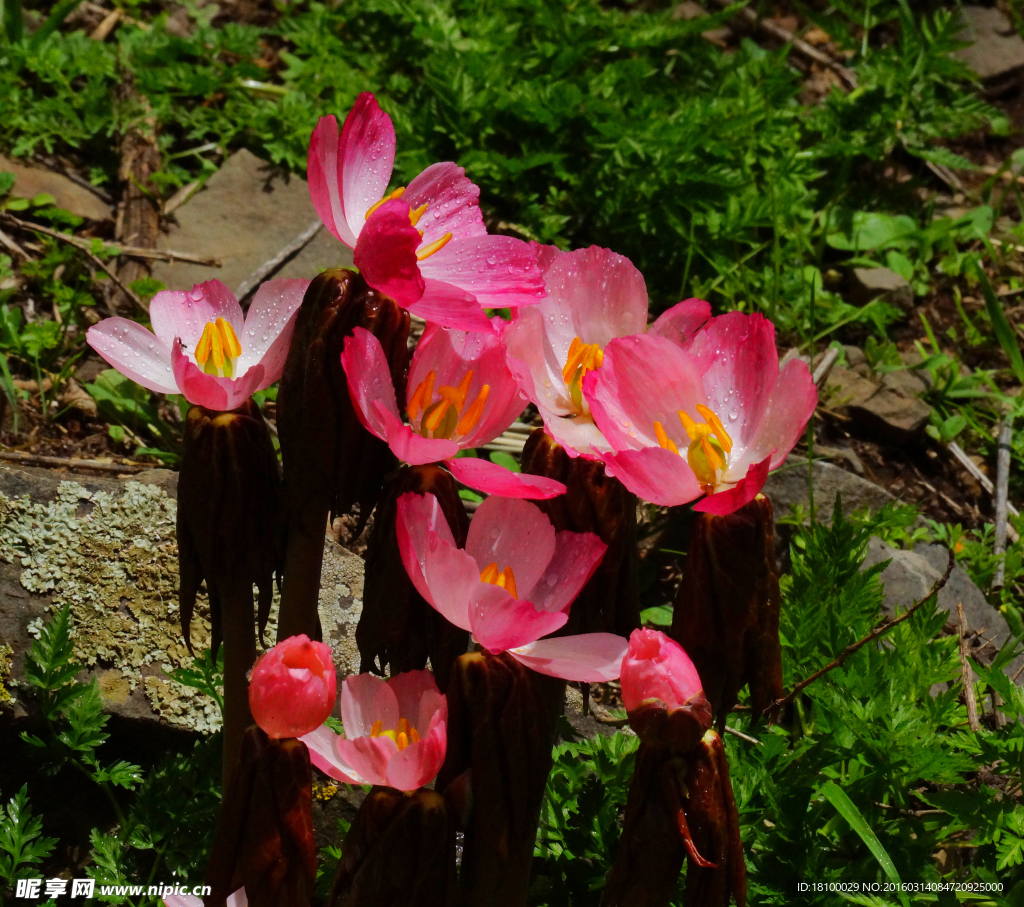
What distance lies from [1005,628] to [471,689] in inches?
90.7

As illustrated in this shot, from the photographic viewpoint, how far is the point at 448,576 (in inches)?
43.4

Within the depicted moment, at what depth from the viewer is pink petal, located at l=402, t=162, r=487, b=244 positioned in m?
1.42

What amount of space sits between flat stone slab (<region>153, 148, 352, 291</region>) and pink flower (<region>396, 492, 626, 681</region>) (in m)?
2.62

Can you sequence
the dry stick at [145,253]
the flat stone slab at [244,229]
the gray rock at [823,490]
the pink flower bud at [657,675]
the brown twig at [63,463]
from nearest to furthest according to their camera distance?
1. the pink flower bud at [657,675]
2. the brown twig at [63,463]
3. the gray rock at [823,490]
4. the dry stick at [145,253]
5. the flat stone slab at [244,229]

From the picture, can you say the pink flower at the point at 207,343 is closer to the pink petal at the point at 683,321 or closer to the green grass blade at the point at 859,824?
the pink petal at the point at 683,321

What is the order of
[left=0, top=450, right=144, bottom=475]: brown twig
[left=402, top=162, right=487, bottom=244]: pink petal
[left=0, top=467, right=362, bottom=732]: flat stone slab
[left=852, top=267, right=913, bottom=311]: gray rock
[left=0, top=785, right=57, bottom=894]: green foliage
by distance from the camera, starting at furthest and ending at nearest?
[left=852, top=267, right=913, bottom=311]: gray rock, [left=0, top=450, right=144, bottom=475]: brown twig, [left=0, top=467, right=362, bottom=732]: flat stone slab, [left=0, top=785, right=57, bottom=894]: green foliage, [left=402, top=162, right=487, bottom=244]: pink petal

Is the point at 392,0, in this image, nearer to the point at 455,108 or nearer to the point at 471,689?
the point at 455,108

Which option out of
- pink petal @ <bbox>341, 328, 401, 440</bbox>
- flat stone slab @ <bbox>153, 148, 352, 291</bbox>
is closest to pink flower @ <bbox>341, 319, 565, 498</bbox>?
pink petal @ <bbox>341, 328, 401, 440</bbox>

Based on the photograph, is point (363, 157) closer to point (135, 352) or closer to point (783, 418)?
point (135, 352)

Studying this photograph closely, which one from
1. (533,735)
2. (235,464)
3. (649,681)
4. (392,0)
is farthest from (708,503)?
(392,0)

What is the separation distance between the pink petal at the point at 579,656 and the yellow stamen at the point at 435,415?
27 cm

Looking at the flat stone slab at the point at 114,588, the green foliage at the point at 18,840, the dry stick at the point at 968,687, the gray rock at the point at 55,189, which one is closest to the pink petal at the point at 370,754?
the green foliage at the point at 18,840

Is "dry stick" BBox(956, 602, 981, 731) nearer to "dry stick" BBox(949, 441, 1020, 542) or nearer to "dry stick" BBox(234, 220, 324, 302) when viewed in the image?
"dry stick" BBox(949, 441, 1020, 542)

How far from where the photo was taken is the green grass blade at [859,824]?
1796 mm
